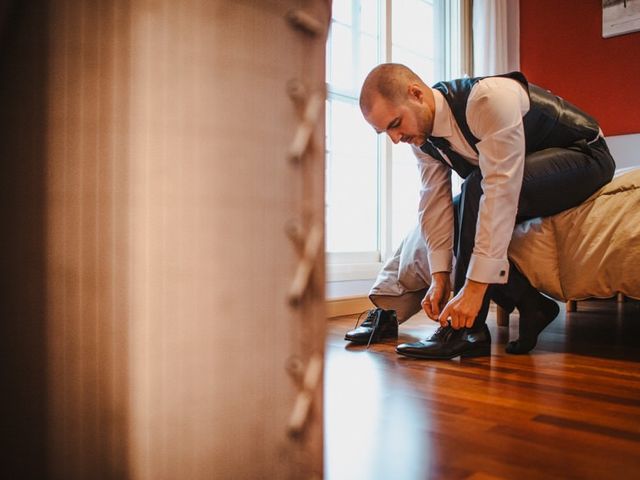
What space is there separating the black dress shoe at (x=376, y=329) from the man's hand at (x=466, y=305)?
0.44m

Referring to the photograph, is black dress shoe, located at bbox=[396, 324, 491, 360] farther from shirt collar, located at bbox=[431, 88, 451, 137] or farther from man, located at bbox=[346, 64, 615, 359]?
shirt collar, located at bbox=[431, 88, 451, 137]

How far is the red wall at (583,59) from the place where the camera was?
3.50m

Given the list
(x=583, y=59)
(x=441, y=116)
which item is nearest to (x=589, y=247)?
(x=441, y=116)

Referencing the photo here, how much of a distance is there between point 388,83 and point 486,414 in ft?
2.65

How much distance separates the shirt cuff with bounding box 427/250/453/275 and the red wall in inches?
98.3

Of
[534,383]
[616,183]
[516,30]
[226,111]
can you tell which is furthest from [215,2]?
[516,30]

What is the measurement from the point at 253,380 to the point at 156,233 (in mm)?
119

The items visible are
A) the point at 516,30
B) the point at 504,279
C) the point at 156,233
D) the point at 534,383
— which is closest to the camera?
the point at 156,233

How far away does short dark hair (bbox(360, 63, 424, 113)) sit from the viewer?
139 cm

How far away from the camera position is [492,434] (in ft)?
2.76

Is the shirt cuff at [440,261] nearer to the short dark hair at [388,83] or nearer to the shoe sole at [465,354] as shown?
the shoe sole at [465,354]

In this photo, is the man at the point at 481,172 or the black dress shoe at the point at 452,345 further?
the black dress shoe at the point at 452,345

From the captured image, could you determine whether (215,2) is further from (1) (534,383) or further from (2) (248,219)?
(1) (534,383)

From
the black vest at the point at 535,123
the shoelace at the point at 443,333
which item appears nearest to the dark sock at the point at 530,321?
the shoelace at the point at 443,333
